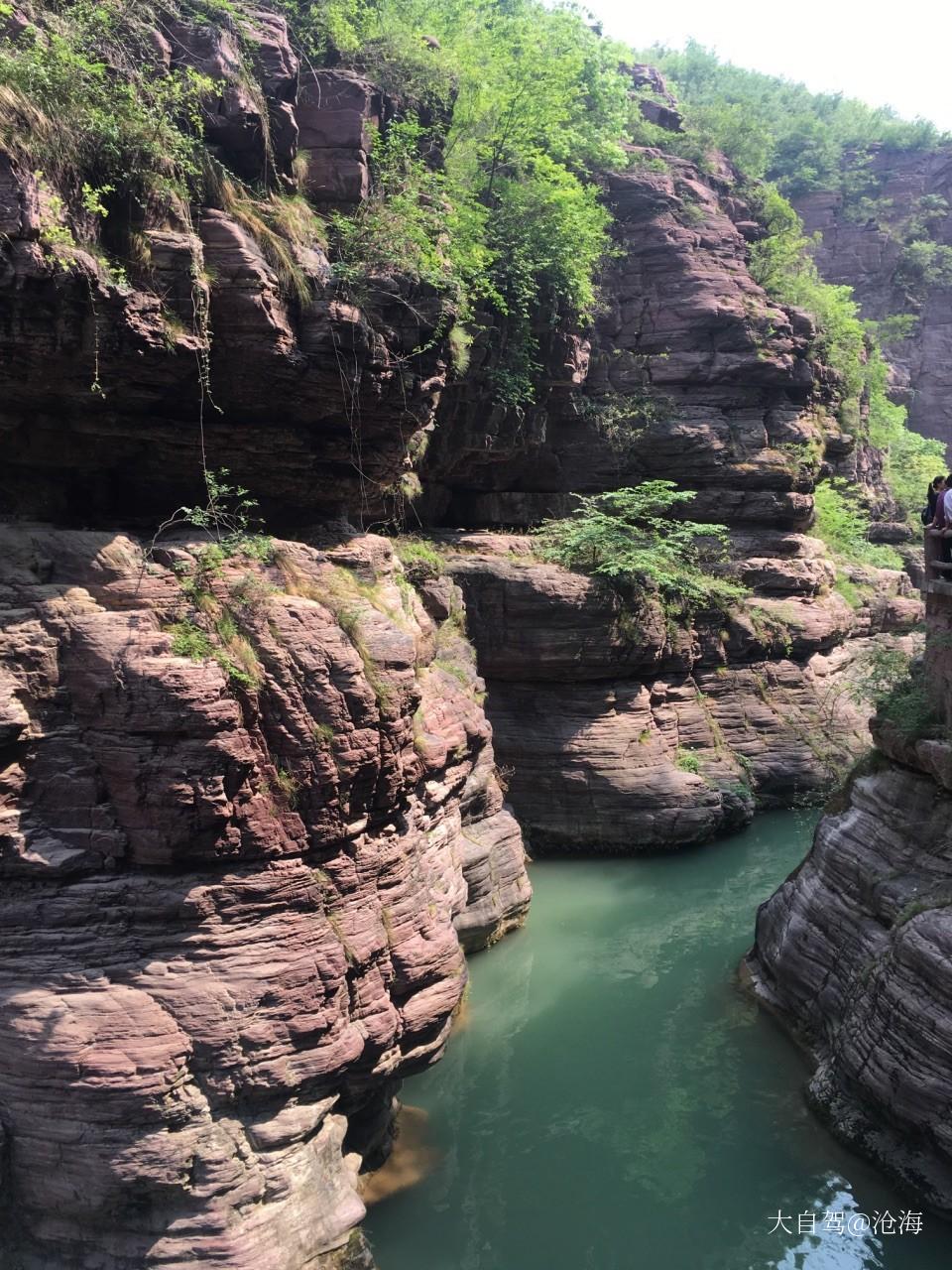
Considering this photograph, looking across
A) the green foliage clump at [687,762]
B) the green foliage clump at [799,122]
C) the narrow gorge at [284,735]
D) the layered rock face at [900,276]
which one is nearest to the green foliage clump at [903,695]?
the narrow gorge at [284,735]

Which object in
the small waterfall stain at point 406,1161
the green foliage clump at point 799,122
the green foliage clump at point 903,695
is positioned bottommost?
the small waterfall stain at point 406,1161

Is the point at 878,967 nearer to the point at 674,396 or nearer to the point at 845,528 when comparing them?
the point at 674,396

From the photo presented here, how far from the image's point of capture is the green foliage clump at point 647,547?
14938 millimetres

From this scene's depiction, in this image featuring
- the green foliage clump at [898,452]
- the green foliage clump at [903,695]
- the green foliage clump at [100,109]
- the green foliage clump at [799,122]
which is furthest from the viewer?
the green foliage clump at [799,122]

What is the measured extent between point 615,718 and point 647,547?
10.7 ft

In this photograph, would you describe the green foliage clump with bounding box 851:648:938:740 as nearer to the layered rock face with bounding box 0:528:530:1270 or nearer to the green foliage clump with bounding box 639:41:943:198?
the layered rock face with bounding box 0:528:530:1270

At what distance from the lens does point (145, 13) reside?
761 cm

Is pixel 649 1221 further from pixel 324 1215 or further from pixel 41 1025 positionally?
pixel 41 1025

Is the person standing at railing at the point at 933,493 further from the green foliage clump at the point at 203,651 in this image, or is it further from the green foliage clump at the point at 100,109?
the green foliage clump at the point at 100,109

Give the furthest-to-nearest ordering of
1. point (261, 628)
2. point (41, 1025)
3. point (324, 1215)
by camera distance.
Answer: point (261, 628) < point (324, 1215) < point (41, 1025)

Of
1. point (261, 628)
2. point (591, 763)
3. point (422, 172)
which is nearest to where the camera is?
point (261, 628)

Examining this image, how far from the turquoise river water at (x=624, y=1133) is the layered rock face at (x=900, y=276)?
→ 31.9 meters

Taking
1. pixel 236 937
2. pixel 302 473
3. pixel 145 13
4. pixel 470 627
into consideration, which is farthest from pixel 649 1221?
pixel 145 13

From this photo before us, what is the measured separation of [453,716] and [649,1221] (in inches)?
201
